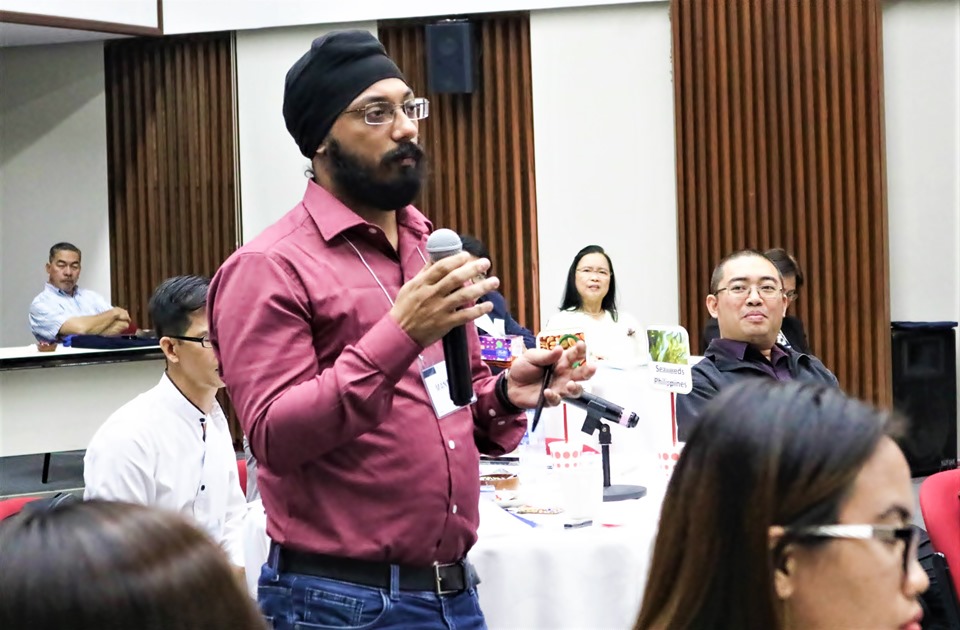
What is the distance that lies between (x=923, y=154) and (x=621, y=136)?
2056 mm

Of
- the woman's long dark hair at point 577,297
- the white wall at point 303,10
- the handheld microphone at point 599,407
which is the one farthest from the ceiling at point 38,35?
the handheld microphone at point 599,407

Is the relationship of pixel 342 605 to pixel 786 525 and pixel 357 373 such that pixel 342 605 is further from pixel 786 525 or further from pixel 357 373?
pixel 786 525

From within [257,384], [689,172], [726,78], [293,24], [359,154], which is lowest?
[257,384]

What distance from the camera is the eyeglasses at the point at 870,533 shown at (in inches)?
42.5

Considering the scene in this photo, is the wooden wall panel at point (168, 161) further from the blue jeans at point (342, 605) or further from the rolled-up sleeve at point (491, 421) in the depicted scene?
the blue jeans at point (342, 605)

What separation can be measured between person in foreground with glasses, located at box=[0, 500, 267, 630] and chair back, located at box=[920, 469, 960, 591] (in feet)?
7.86

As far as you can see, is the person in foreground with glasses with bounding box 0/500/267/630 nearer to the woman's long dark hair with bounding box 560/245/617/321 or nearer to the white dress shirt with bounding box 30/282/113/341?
the woman's long dark hair with bounding box 560/245/617/321

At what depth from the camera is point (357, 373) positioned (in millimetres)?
1652

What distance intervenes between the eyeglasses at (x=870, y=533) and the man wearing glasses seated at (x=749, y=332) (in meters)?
2.79

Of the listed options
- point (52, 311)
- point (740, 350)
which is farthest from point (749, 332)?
point (52, 311)

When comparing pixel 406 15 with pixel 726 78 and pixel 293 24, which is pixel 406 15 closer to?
pixel 293 24

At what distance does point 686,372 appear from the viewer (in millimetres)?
3367

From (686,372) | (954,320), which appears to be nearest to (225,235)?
(954,320)

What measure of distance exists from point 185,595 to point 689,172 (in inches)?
302
